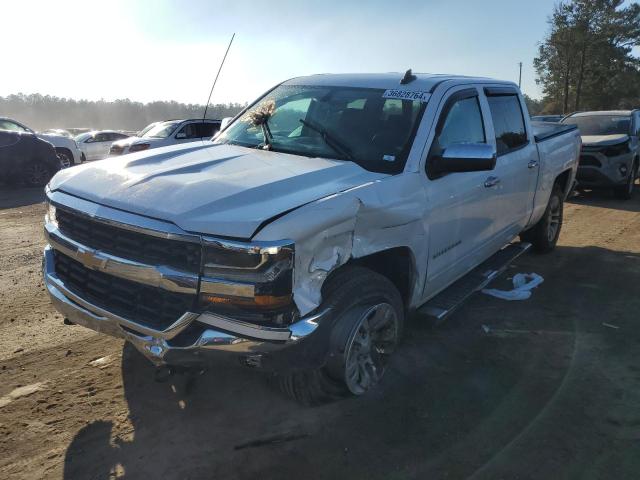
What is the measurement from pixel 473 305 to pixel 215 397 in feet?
8.82

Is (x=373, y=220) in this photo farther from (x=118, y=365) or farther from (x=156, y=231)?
(x=118, y=365)

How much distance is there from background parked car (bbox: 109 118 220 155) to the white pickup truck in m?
9.36

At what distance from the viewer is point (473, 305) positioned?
193 inches

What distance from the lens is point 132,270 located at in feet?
8.54

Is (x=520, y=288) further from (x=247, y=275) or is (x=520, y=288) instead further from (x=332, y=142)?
(x=247, y=275)

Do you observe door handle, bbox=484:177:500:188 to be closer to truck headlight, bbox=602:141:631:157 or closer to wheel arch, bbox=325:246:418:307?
wheel arch, bbox=325:246:418:307

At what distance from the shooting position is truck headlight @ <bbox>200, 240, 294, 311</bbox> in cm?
241

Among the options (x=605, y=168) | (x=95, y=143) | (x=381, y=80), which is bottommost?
(x=605, y=168)

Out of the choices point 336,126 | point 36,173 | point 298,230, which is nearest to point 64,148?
point 36,173

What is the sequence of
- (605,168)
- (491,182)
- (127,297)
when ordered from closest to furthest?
(127,297) → (491,182) → (605,168)

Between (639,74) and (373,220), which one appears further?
(639,74)

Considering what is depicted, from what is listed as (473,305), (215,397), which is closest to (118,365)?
(215,397)

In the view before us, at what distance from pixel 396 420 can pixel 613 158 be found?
9.23m

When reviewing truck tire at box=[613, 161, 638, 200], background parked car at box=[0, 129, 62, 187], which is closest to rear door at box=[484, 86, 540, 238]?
truck tire at box=[613, 161, 638, 200]
